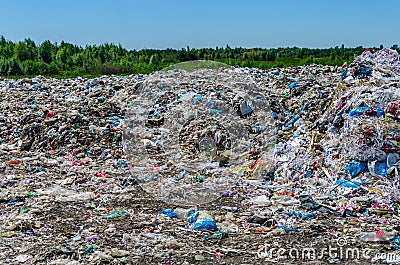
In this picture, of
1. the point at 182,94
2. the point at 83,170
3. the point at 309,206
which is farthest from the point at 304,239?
the point at 182,94

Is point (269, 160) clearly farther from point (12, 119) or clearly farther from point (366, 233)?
point (12, 119)

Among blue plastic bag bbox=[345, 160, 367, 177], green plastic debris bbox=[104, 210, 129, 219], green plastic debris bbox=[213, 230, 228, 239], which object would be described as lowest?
green plastic debris bbox=[213, 230, 228, 239]

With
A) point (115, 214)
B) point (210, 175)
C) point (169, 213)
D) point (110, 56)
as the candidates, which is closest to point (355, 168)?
point (210, 175)

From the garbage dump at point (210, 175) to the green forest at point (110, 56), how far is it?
9554 mm

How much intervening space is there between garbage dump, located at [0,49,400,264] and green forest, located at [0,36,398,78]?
31.3 ft

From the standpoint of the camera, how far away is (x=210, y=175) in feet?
18.2

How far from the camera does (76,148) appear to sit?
21.7ft

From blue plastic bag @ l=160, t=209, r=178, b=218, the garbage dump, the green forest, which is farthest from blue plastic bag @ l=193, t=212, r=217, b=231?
the green forest

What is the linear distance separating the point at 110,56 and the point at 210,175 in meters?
17.4

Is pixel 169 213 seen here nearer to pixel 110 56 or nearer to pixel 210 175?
pixel 210 175

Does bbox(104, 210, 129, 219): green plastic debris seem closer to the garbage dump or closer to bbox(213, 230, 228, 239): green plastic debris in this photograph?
the garbage dump

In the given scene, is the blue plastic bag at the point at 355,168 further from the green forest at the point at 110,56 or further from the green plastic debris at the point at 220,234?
the green forest at the point at 110,56

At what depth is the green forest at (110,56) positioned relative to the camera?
18000 millimetres

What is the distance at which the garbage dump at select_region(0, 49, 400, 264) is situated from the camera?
12.0 ft
